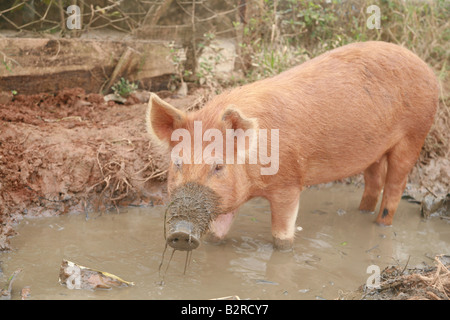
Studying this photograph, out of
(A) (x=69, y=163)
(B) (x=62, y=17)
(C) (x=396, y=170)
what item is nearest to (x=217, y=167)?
(A) (x=69, y=163)

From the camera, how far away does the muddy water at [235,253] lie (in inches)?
165

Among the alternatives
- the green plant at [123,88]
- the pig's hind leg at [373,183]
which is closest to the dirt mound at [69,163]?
the green plant at [123,88]

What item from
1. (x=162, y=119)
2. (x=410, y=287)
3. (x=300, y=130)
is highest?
(x=162, y=119)

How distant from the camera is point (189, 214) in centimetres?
391

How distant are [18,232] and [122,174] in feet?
4.14

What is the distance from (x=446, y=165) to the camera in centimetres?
699

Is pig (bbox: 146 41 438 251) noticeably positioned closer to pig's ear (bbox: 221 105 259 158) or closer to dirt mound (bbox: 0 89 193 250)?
pig's ear (bbox: 221 105 259 158)

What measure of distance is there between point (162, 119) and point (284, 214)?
142cm

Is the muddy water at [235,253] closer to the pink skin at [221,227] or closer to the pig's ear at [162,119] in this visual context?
the pink skin at [221,227]

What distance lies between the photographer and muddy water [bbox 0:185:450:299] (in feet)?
13.8

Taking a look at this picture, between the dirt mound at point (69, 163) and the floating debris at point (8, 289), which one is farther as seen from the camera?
the dirt mound at point (69, 163)

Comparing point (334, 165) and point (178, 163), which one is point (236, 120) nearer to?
point (178, 163)

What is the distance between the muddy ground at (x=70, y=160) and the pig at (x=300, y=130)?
132cm

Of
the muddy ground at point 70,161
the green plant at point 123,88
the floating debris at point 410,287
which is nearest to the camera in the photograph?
the floating debris at point 410,287
